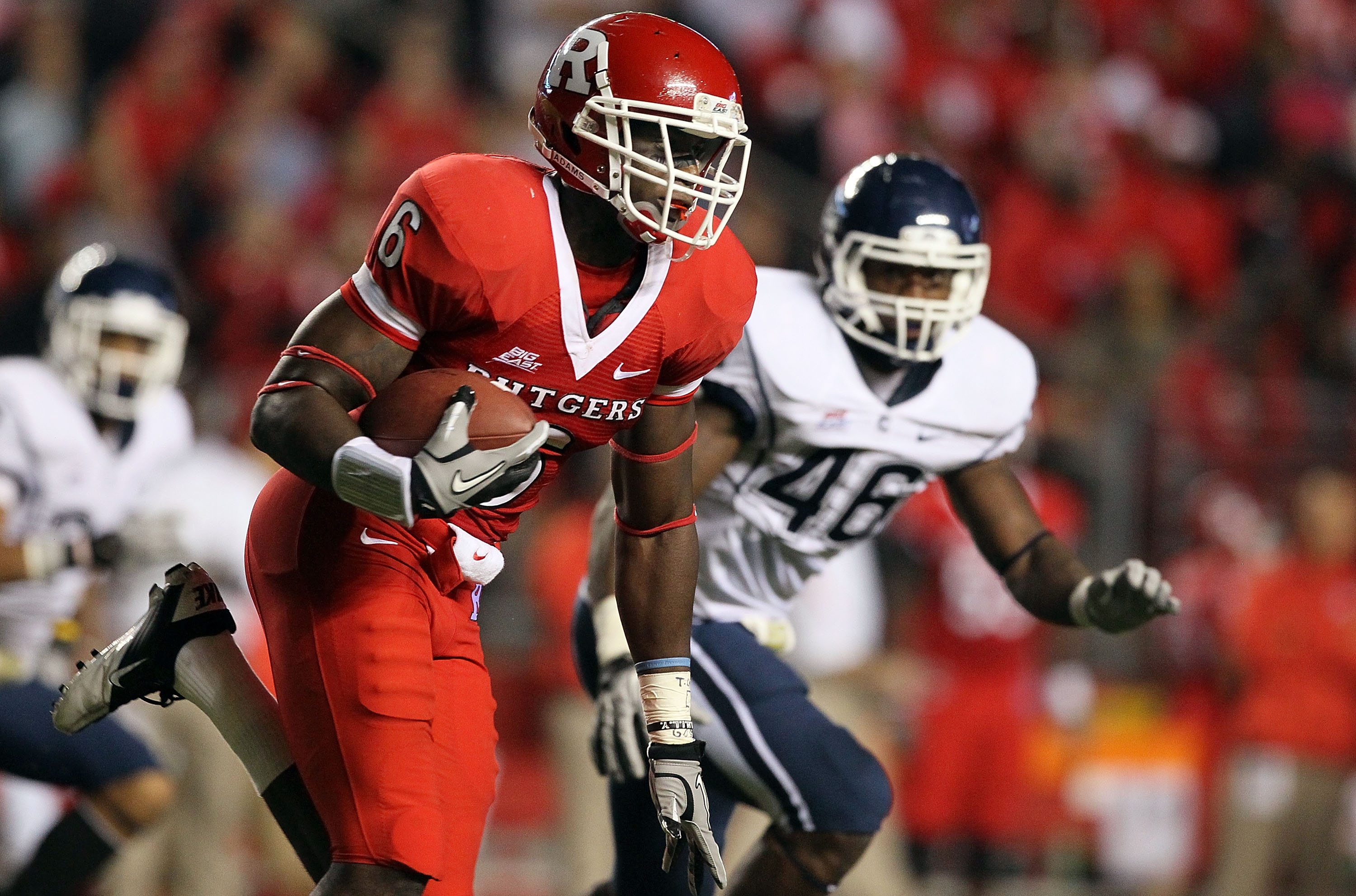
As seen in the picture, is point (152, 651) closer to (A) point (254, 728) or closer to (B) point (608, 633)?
(A) point (254, 728)

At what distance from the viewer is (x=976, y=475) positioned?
149 inches

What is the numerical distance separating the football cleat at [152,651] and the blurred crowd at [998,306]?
2.76m

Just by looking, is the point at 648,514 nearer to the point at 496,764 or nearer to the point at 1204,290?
the point at 496,764

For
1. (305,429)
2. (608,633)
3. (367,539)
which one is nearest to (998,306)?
(608,633)

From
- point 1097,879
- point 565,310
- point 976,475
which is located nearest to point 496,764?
point 565,310

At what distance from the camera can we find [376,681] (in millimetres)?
2668

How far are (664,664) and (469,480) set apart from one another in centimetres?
79

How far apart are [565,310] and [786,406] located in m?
0.92

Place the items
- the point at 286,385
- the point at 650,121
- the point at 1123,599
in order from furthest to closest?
the point at 1123,599 → the point at 650,121 → the point at 286,385

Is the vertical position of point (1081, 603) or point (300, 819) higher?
point (300, 819)

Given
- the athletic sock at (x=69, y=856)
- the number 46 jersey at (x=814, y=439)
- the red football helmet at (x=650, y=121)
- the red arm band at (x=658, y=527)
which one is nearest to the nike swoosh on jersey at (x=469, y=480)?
the red football helmet at (x=650, y=121)

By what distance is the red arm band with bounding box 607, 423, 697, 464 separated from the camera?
3.02 meters

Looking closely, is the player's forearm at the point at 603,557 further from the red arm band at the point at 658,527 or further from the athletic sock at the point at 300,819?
the athletic sock at the point at 300,819

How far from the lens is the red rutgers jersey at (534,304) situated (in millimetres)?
2650
